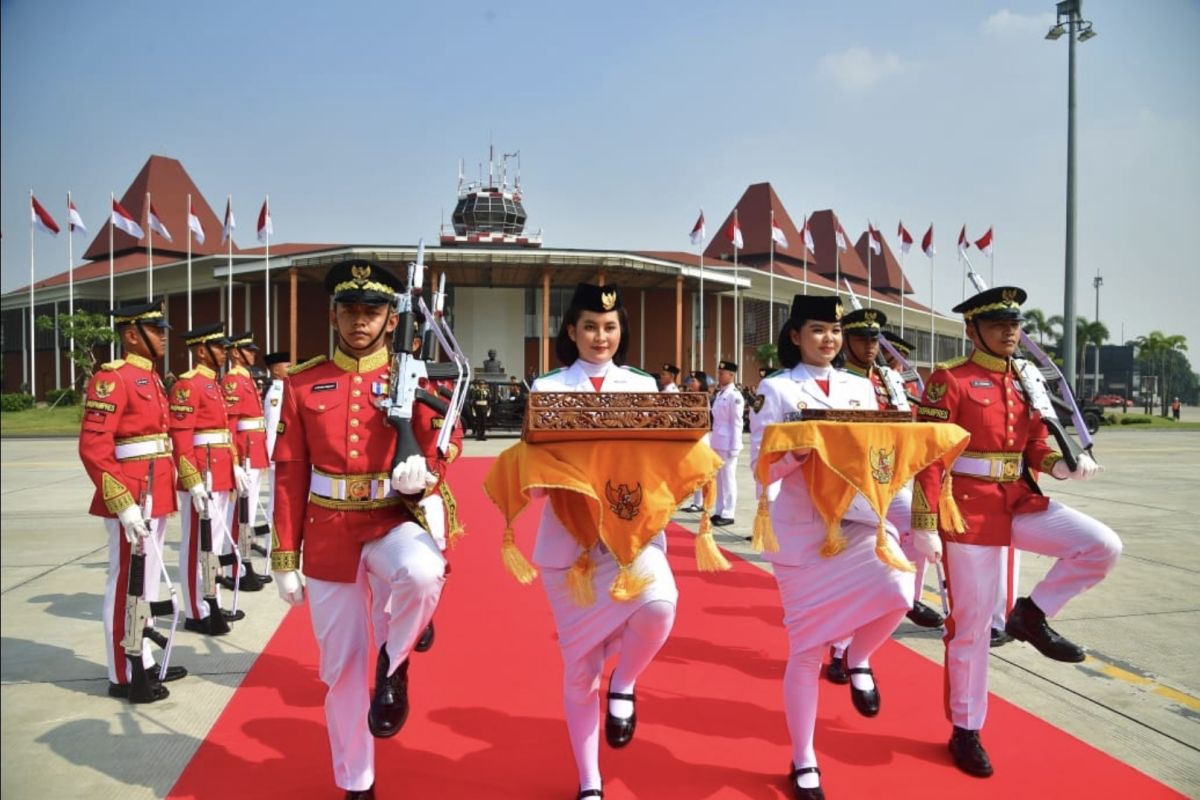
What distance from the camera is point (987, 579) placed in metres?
3.70

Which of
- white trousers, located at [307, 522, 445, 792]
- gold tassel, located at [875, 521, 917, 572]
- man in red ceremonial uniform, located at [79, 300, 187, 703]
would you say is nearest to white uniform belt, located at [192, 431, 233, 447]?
man in red ceremonial uniform, located at [79, 300, 187, 703]

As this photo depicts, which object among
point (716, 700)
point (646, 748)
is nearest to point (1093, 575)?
point (716, 700)

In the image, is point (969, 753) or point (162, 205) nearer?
point (969, 753)

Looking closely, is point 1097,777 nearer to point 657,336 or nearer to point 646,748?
point 646,748


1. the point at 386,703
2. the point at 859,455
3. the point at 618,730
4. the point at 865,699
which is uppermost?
the point at 859,455

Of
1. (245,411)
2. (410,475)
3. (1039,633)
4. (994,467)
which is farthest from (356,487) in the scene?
(245,411)

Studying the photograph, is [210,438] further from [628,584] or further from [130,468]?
[628,584]

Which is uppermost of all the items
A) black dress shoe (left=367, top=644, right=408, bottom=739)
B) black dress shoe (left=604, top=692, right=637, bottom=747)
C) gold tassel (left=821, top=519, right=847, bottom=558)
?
gold tassel (left=821, top=519, right=847, bottom=558)

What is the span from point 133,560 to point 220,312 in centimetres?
3650

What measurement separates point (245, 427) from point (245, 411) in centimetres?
22

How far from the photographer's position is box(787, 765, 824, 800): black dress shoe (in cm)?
313

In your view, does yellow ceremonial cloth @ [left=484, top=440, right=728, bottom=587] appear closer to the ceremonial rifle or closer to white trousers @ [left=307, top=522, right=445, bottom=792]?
white trousers @ [left=307, top=522, right=445, bottom=792]

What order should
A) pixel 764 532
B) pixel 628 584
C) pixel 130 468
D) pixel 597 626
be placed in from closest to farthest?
pixel 628 584 < pixel 597 626 < pixel 764 532 < pixel 130 468

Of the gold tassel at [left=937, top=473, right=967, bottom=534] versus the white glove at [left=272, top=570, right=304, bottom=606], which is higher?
the gold tassel at [left=937, top=473, right=967, bottom=534]
